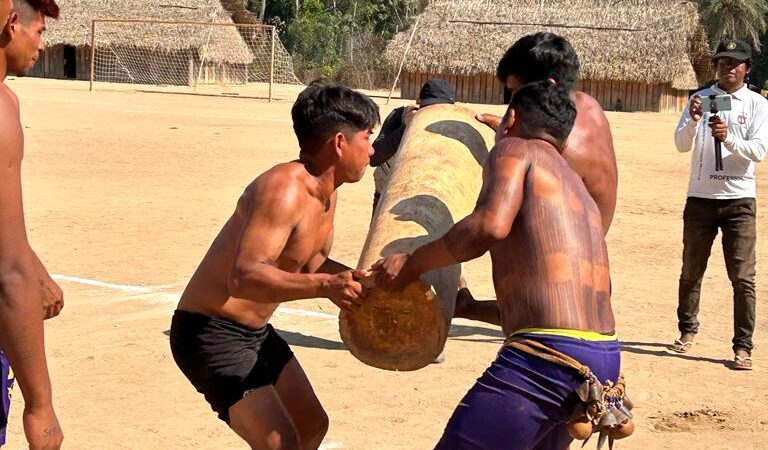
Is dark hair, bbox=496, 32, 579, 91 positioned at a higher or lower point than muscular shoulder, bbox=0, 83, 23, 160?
higher

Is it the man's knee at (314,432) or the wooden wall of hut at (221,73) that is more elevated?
the wooden wall of hut at (221,73)

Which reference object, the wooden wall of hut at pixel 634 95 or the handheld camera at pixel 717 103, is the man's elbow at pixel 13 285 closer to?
the handheld camera at pixel 717 103

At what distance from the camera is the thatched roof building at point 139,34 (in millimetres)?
41531

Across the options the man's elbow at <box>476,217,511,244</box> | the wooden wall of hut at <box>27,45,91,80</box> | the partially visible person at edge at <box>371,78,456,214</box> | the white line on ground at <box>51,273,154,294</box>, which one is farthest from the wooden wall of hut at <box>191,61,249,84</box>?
the man's elbow at <box>476,217,511,244</box>

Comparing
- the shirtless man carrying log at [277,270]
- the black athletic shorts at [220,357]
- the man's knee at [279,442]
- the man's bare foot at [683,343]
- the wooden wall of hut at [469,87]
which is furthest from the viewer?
the wooden wall of hut at [469,87]

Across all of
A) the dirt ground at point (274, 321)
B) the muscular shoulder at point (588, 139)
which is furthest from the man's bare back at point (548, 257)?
the dirt ground at point (274, 321)

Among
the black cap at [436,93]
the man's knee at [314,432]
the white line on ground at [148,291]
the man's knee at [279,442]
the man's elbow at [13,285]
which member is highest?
the black cap at [436,93]

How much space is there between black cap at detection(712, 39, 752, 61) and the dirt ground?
209 centimetres

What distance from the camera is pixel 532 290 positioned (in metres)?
3.63

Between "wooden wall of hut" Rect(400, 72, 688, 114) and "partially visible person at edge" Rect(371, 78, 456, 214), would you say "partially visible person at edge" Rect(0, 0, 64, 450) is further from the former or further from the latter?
"wooden wall of hut" Rect(400, 72, 688, 114)

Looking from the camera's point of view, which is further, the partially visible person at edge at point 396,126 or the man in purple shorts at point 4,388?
the partially visible person at edge at point 396,126

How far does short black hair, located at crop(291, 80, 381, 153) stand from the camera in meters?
4.14

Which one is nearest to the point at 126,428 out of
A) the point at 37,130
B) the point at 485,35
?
the point at 37,130

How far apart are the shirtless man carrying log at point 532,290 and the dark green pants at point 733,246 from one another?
4.21 m
